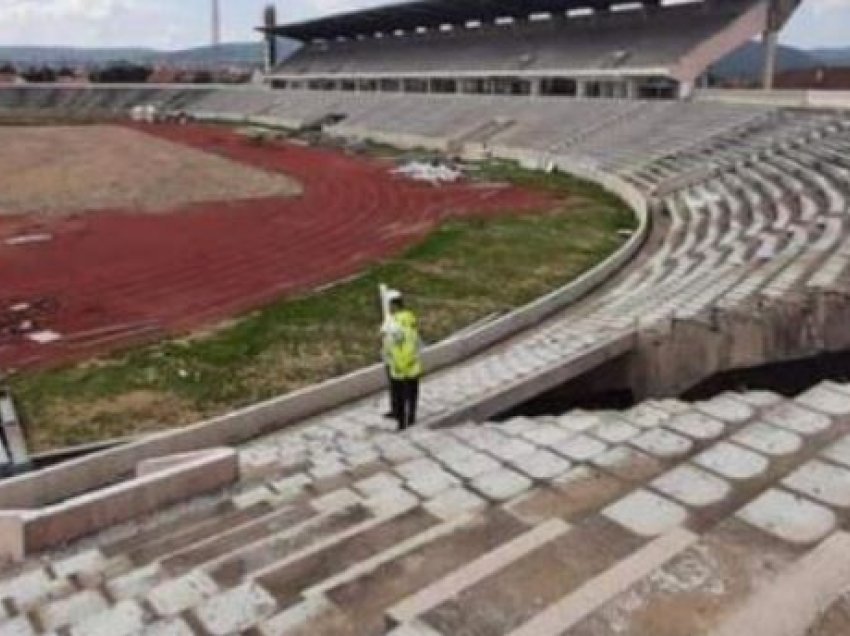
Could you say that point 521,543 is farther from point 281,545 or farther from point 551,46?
point 551,46

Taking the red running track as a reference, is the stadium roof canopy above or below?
above

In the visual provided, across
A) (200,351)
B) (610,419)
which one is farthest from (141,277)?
(610,419)

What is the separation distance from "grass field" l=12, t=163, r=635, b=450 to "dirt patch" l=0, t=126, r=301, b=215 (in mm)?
13013

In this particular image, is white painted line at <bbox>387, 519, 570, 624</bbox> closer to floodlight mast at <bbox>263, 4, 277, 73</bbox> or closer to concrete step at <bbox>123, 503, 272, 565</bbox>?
concrete step at <bbox>123, 503, 272, 565</bbox>

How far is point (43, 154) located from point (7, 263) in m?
27.0

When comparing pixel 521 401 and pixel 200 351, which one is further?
pixel 200 351

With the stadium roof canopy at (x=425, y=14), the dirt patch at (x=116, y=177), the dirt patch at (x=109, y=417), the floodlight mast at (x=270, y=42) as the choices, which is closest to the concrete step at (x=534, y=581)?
the dirt patch at (x=109, y=417)

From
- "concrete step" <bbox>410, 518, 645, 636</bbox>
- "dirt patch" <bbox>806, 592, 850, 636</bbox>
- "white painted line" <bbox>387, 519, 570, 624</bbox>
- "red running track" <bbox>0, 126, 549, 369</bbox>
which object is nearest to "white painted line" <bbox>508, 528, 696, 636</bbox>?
"concrete step" <bbox>410, 518, 645, 636</bbox>

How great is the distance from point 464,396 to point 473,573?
670 cm

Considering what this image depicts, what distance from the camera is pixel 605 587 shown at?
4465 millimetres

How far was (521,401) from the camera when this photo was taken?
11.4 metres

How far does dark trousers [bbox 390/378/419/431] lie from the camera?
34.7ft

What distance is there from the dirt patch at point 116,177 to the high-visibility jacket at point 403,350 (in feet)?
76.9

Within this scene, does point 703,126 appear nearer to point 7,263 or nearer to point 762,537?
point 7,263
